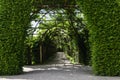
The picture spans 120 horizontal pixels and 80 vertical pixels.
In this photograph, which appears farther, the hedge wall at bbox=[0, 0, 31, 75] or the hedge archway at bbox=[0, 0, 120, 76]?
the hedge wall at bbox=[0, 0, 31, 75]

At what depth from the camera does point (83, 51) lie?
15383 millimetres

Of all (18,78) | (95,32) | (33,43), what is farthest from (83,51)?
(18,78)

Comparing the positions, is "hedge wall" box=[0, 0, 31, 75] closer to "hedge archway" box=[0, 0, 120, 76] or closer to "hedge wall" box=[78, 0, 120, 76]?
"hedge archway" box=[0, 0, 120, 76]

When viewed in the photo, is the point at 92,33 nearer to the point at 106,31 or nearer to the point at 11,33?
the point at 106,31

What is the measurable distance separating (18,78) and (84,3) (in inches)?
123

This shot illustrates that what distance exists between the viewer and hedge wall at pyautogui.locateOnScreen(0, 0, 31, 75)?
9.21 metres

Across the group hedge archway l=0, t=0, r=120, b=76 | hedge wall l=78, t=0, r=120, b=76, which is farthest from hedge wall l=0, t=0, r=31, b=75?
hedge wall l=78, t=0, r=120, b=76

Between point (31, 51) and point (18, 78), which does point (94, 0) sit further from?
point (31, 51)

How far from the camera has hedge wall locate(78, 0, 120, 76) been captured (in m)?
9.06

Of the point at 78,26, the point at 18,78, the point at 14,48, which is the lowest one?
the point at 18,78

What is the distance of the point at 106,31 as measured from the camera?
9.09m

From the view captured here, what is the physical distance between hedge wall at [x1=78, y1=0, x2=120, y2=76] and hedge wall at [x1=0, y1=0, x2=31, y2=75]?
2132mm

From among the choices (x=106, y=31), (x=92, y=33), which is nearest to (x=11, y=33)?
(x=92, y=33)

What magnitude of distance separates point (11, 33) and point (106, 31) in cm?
304
